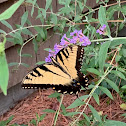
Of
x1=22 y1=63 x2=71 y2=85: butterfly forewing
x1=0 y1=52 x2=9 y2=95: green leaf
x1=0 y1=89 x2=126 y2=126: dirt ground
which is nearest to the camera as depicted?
x1=0 y1=52 x2=9 y2=95: green leaf

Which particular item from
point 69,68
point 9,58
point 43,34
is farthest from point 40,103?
point 69,68

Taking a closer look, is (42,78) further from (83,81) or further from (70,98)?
(70,98)

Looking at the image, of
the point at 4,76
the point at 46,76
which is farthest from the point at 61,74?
the point at 4,76

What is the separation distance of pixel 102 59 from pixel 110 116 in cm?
120

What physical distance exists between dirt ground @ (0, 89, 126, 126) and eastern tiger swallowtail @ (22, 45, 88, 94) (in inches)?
32.2

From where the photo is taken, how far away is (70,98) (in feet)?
7.06

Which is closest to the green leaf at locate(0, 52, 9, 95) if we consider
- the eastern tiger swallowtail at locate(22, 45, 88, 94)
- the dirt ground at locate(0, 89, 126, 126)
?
the eastern tiger swallowtail at locate(22, 45, 88, 94)

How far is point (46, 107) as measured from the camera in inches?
81.3

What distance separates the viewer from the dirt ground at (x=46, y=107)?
1.92 metres

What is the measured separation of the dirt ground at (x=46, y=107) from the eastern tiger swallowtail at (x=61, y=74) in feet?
2.68

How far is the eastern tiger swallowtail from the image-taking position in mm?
1080

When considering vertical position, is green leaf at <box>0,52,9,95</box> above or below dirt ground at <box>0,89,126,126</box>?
above

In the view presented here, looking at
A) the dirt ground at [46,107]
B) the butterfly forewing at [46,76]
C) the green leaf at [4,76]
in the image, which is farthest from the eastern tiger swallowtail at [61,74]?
the dirt ground at [46,107]

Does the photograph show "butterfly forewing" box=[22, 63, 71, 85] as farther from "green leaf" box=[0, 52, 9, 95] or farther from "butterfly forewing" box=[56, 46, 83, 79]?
"green leaf" box=[0, 52, 9, 95]
